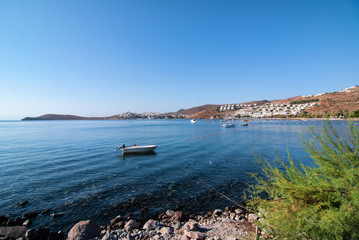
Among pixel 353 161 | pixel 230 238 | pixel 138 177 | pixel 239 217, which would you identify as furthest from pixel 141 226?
pixel 353 161

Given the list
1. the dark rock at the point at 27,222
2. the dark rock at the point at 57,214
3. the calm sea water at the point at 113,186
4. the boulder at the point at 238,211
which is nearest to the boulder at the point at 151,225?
the calm sea water at the point at 113,186

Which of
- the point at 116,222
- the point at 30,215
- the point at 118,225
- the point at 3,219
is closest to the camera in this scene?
the point at 118,225

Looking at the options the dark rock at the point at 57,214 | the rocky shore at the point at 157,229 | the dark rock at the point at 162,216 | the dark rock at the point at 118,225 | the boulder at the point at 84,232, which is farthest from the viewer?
the dark rock at the point at 57,214

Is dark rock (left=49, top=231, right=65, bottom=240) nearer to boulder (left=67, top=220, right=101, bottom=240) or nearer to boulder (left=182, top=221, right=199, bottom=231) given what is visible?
boulder (left=67, top=220, right=101, bottom=240)

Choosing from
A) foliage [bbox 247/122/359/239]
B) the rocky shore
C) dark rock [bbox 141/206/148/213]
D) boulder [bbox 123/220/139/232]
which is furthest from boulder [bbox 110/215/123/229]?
foliage [bbox 247/122/359/239]

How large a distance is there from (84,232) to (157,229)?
2812mm

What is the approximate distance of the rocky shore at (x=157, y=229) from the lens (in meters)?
6.18

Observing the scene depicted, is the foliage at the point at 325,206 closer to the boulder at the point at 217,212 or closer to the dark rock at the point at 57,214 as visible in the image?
the boulder at the point at 217,212

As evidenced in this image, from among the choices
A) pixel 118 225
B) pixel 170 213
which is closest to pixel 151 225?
pixel 170 213

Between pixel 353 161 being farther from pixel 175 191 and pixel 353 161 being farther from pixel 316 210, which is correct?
pixel 175 191

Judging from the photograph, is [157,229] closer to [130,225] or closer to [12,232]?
[130,225]

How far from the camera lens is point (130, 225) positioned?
7.04m

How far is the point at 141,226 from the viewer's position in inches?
287

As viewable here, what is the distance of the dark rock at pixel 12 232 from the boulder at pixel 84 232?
2.08 m
